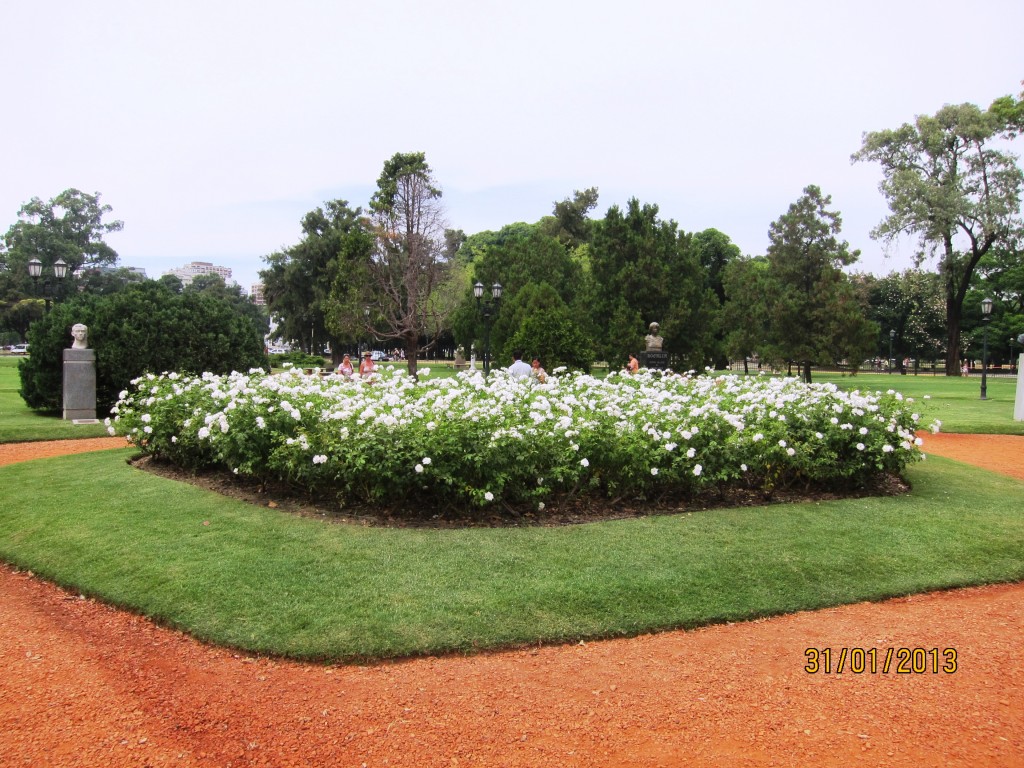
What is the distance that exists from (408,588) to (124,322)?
10884 mm

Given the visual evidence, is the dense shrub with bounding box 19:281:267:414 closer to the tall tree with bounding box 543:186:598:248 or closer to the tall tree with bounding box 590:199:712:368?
the tall tree with bounding box 590:199:712:368

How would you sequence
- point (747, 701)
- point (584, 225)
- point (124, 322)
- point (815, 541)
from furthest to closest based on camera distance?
point (584, 225) → point (124, 322) → point (815, 541) → point (747, 701)

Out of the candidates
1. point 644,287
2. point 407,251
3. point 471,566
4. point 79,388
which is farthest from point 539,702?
point 407,251

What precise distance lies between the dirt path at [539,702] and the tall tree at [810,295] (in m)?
22.7

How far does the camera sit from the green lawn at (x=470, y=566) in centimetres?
404

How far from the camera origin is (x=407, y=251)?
98.9 feet

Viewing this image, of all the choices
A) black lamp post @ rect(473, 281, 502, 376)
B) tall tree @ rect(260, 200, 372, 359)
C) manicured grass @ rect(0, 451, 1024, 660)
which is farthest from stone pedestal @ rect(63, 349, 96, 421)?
tall tree @ rect(260, 200, 372, 359)

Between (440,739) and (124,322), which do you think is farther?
(124,322)

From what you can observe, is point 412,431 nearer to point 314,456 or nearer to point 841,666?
point 314,456

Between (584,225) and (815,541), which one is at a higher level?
(584,225)

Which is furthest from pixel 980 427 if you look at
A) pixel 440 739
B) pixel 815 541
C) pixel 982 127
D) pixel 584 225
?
pixel 584 225

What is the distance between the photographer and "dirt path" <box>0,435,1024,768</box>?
2.88m

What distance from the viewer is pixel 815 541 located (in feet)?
18.0
